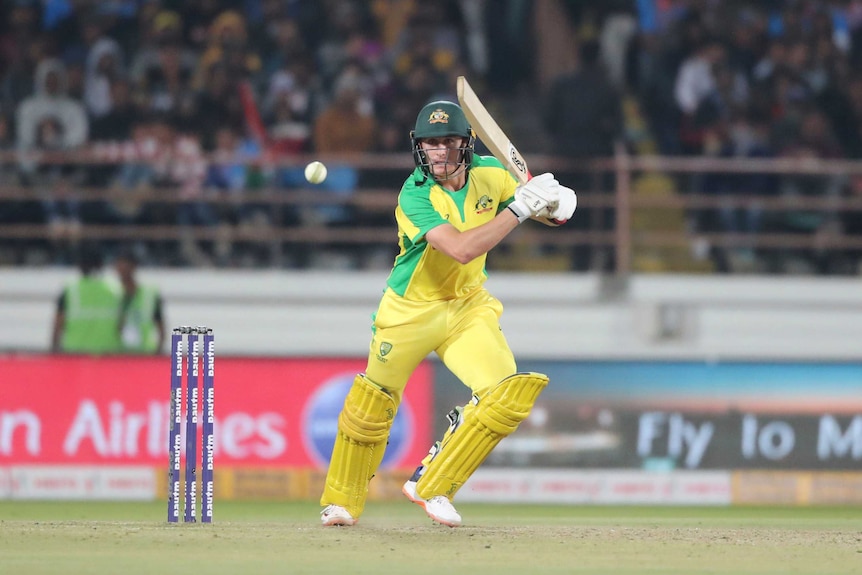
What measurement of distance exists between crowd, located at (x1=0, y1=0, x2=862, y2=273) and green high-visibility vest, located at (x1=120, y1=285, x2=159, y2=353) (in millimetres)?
1039

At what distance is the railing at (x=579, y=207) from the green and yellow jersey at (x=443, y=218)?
5.51m

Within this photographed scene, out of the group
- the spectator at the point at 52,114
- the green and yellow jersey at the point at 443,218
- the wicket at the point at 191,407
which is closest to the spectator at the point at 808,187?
the spectator at the point at 52,114

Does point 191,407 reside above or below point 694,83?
below

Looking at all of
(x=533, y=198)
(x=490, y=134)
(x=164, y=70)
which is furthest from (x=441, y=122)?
(x=164, y=70)

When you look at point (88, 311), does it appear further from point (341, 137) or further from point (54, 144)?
point (341, 137)

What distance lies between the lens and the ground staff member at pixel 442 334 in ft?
20.7

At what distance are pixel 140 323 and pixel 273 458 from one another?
1.72m

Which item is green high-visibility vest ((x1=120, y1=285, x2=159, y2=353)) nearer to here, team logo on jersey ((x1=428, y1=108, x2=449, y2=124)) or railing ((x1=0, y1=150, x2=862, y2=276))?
railing ((x1=0, y1=150, x2=862, y2=276))

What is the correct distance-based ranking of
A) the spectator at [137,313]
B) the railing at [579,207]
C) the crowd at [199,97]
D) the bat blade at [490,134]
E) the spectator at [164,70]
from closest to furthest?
the bat blade at [490,134] < the spectator at [137,313] < the railing at [579,207] < the crowd at [199,97] < the spectator at [164,70]

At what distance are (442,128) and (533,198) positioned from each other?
525mm

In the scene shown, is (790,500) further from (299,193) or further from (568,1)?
(568,1)

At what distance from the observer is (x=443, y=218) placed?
6289 millimetres

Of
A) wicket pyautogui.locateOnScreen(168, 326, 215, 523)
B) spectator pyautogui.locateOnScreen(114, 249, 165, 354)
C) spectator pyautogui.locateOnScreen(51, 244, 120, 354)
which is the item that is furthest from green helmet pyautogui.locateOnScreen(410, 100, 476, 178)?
spectator pyautogui.locateOnScreen(51, 244, 120, 354)

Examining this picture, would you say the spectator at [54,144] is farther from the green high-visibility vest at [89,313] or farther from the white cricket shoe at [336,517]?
the white cricket shoe at [336,517]
